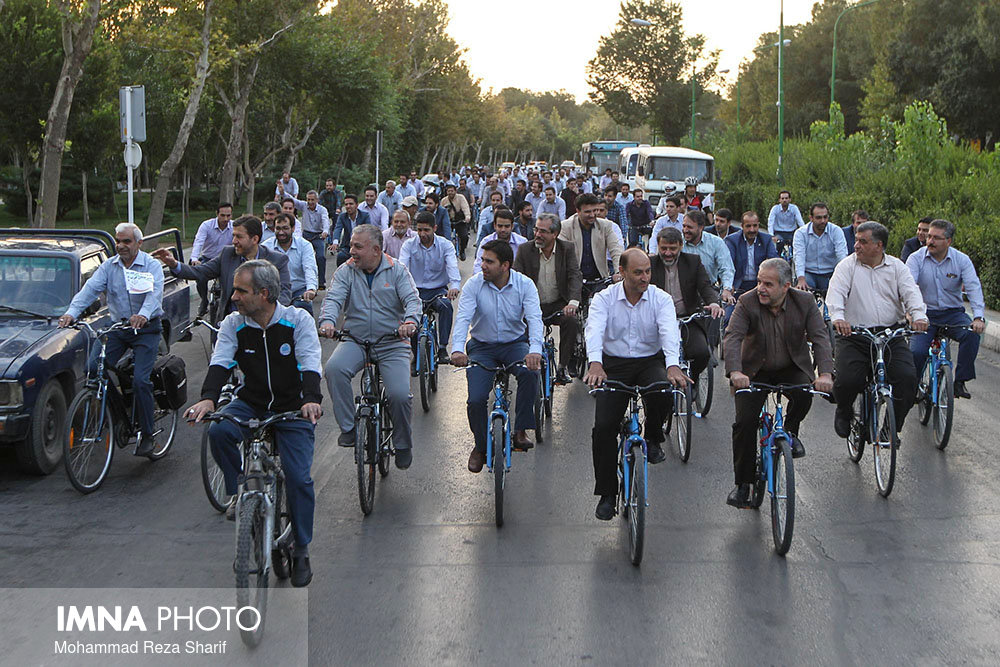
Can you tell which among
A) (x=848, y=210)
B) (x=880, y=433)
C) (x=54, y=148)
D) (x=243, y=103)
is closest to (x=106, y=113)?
(x=243, y=103)

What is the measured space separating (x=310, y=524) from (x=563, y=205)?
16501mm

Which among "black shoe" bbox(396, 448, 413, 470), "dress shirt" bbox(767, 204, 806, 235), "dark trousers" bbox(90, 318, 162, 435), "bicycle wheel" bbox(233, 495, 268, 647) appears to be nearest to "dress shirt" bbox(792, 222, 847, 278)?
"dress shirt" bbox(767, 204, 806, 235)

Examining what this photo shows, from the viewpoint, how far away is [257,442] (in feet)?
18.2

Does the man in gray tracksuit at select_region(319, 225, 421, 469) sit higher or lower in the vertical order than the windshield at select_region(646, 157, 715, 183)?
lower

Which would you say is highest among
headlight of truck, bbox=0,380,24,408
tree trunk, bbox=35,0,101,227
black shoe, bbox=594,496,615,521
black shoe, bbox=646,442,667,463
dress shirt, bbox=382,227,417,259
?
tree trunk, bbox=35,0,101,227

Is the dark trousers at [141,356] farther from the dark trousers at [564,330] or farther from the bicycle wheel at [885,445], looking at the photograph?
the bicycle wheel at [885,445]

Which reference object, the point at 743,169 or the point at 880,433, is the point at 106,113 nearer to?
the point at 743,169

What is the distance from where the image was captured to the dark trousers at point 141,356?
8.44m

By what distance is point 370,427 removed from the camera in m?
7.56

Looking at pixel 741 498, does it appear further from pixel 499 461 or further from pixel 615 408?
pixel 499 461

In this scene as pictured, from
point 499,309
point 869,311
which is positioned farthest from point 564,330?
point 869,311

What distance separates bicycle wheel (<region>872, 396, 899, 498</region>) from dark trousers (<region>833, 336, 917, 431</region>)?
1.02 feet

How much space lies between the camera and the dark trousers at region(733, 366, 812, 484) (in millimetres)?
7074

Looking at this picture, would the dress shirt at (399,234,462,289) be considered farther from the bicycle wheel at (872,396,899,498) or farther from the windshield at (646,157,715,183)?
the windshield at (646,157,715,183)
